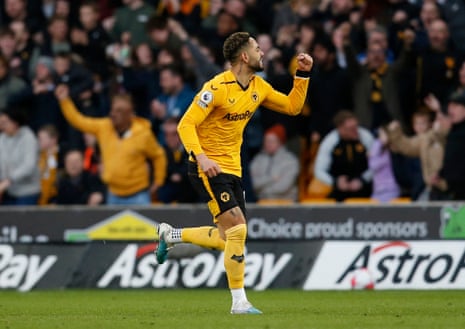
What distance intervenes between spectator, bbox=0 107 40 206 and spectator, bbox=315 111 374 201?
4.74 m

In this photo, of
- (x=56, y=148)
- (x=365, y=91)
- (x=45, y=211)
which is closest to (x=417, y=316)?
(x=365, y=91)

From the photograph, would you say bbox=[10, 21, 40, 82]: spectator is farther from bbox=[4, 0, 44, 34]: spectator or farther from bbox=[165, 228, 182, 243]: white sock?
bbox=[165, 228, 182, 243]: white sock

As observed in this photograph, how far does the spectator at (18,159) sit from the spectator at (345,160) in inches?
187

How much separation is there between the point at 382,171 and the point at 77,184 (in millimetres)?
4967

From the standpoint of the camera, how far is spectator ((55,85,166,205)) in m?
19.3

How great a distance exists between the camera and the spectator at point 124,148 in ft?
63.5

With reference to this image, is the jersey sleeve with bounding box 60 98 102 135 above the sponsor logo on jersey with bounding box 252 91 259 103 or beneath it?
beneath

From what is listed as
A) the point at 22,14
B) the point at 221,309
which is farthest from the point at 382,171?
the point at 22,14

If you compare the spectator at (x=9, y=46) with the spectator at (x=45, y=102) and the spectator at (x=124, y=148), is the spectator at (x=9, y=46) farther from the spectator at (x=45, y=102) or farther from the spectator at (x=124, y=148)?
the spectator at (x=124, y=148)

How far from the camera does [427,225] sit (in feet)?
59.2

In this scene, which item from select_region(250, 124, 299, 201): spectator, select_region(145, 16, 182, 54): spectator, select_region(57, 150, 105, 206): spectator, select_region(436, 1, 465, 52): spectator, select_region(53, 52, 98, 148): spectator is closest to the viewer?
select_region(436, 1, 465, 52): spectator

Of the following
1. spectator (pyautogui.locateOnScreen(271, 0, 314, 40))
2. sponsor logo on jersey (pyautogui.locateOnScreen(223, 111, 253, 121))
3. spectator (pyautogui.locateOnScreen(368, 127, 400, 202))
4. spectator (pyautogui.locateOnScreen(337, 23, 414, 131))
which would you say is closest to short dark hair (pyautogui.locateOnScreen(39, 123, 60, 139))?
spectator (pyautogui.locateOnScreen(271, 0, 314, 40))

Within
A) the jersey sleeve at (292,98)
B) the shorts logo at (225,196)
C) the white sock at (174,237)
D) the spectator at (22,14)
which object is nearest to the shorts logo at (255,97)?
the jersey sleeve at (292,98)

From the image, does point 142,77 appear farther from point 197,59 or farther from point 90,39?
point 90,39
